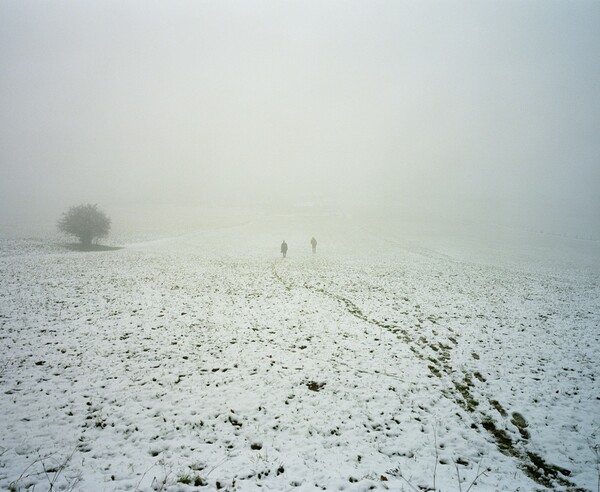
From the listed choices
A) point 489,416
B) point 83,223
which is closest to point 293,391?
point 489,416

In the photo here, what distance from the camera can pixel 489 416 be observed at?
29.9ft

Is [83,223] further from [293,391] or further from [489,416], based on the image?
[489,416]

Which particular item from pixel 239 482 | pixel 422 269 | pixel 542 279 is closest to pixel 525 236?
pixel 542 279

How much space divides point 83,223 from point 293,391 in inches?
1980

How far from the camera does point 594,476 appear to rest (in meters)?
7.28

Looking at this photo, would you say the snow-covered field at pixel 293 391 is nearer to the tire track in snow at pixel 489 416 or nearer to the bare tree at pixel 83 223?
the tire track in snow at pixel 489 416

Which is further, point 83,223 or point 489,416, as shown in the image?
point 83,223

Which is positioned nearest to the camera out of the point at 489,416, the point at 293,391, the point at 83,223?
the point at 489,416

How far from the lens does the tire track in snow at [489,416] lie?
723 centimetres

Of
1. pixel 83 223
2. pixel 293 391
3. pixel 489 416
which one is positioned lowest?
pixel 489 416

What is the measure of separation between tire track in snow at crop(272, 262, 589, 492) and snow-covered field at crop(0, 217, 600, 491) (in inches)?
Result: 1.9

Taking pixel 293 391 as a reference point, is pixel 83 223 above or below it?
above

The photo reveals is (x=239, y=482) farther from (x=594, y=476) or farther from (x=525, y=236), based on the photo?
(x=525, y=236)

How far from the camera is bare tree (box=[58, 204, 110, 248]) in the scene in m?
45.1
